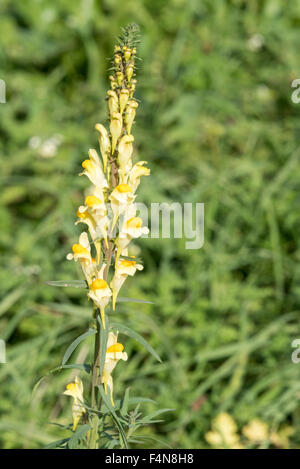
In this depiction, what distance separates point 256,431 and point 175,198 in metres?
1.41

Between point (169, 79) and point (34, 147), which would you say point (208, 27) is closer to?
point (169, 79)

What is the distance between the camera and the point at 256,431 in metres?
2.05

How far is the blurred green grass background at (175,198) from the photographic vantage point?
2246mm

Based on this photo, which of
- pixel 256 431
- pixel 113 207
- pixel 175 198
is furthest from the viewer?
pixel 175 198

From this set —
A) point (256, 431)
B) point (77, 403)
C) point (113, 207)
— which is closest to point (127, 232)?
point (113, 207)

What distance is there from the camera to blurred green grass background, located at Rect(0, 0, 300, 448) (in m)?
2.25

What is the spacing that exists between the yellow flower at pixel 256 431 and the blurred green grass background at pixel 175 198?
0.13ft

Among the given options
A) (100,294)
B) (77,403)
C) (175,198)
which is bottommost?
(77,403)

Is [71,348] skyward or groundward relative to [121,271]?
groundward

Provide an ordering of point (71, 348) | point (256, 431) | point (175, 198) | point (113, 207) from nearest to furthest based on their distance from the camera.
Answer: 1. point (71, 348)
2. point (113, 207)
3. point (256, 431)
4. point (175, 198)

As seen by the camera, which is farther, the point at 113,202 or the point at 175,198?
the point at 175,198

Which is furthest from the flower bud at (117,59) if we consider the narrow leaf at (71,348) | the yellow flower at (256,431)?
the yellow flower at (256,431)

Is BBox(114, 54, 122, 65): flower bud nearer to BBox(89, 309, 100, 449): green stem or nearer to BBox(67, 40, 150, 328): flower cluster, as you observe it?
BBox(67, 40, 150, 328): flower cluster

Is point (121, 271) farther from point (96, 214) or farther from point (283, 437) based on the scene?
point (283, 437)
